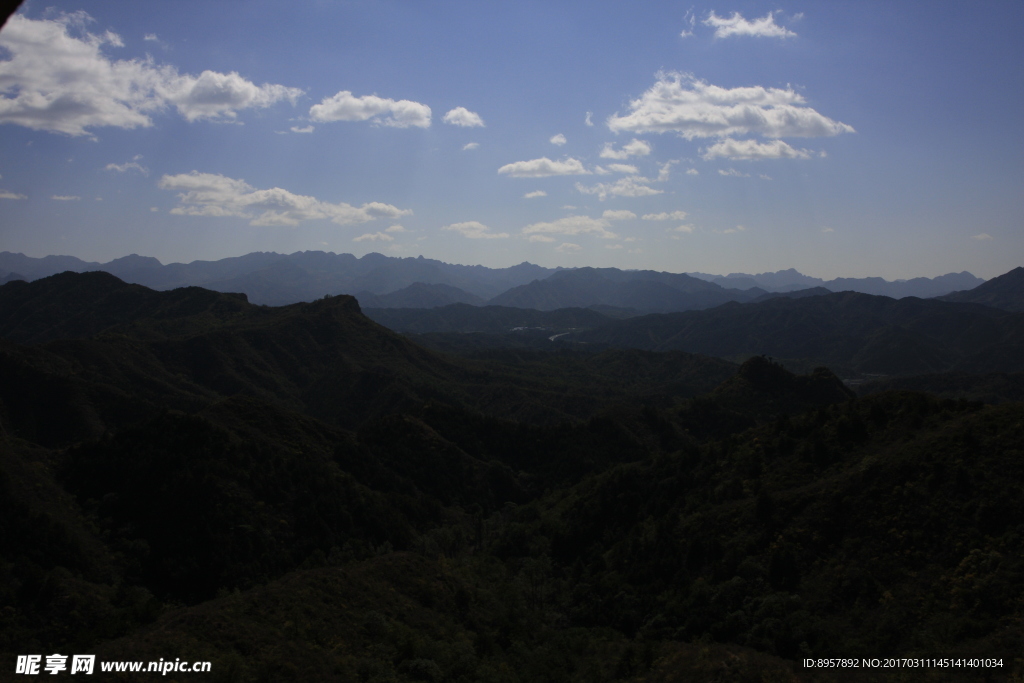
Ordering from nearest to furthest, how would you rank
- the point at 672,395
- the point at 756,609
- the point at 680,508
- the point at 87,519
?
1. the point at 756,609
2. the point at 87,519
3. the point at 680,508
4. the point at 672,395

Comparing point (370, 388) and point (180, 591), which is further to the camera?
point (370, 388)

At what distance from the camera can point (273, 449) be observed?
72625 mm

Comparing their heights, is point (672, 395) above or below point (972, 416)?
below

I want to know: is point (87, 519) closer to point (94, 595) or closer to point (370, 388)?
point (94, 595)

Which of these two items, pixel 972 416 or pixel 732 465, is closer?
pixel 972 416

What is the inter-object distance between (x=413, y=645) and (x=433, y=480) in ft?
164

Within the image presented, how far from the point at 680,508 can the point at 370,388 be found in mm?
113600

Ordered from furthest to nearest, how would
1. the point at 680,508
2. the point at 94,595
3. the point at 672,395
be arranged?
the point at 672,395, the point at 680,508, the point at 94,595

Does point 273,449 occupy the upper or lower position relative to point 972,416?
lower

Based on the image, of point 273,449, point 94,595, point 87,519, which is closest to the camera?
point 94,595

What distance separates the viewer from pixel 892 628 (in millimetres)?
36250

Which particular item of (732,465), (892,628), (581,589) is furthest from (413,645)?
(732,465)

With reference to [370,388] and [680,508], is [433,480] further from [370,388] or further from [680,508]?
[370,388]

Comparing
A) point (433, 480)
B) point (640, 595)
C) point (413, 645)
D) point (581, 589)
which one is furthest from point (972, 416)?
point (433, 480)
